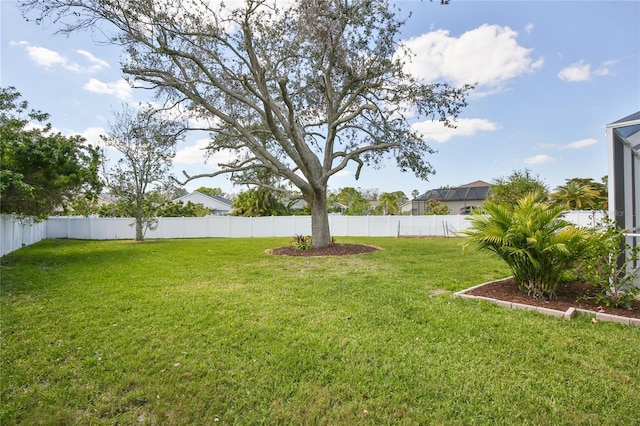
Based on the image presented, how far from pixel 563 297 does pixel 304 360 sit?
429 centimetres

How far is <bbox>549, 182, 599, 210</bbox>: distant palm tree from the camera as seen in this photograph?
24.8 metres

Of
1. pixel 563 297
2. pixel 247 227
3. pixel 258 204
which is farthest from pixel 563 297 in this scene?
pixel 258 204

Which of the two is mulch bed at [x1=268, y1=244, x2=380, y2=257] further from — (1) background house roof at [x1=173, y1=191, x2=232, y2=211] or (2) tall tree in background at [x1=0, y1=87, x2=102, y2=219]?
(1) background house roof at [x1=173, y1=191, x2=232, y2=211]

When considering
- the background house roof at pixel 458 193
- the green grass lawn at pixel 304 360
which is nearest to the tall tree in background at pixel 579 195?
the background house roof at pixel 458 193

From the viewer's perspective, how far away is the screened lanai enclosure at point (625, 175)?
496cm

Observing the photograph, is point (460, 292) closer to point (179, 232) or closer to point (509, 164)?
point (179, 232)

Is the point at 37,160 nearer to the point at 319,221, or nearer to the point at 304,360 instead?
the point at 319,221

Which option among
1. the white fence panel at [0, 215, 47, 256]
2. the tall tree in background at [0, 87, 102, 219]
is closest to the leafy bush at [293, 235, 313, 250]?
the tall tree in background at [0, 87, 102, 219]

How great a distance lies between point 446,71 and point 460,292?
8153 millimetres

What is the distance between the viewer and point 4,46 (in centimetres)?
673

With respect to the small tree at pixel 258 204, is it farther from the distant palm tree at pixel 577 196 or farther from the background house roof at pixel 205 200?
the distant palm tree at pixel 577 196

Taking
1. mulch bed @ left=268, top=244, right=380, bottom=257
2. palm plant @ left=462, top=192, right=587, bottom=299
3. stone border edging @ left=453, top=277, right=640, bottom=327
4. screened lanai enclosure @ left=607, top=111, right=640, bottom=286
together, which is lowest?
stone border edging @ left=453, top=277, right=640, bottom=327

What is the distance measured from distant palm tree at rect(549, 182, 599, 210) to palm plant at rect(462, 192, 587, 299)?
23.9m

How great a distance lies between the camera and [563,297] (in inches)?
197
